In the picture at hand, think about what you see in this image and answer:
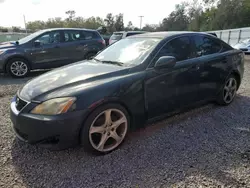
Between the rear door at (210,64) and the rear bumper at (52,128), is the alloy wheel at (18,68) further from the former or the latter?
the rear door at (210,64)

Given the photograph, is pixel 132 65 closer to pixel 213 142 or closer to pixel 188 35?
pixel 188 35

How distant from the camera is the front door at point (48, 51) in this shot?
7.18m

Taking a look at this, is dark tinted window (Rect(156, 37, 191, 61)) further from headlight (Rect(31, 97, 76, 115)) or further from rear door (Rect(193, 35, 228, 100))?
headlight (Rect(31, 97, 76, 115))

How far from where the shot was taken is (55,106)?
96.1 inches

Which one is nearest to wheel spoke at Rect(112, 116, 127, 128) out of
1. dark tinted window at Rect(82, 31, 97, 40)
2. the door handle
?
the door handle

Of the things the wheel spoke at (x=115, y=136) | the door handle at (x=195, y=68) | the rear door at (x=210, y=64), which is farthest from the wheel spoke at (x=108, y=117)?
the rear door at (x=210, y=64)

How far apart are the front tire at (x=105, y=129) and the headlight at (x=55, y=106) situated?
0.27 metres

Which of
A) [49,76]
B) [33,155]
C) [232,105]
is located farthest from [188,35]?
[33,155]

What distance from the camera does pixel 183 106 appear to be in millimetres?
3574

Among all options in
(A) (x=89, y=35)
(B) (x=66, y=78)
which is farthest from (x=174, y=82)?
(A) (x=89, y=35)

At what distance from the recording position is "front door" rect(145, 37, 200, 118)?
307 centimetres

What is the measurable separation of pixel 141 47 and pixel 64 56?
485 cm

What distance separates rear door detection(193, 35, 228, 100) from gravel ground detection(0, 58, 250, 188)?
2.16 ft

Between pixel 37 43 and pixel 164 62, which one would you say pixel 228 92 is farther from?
pixel 37 43
